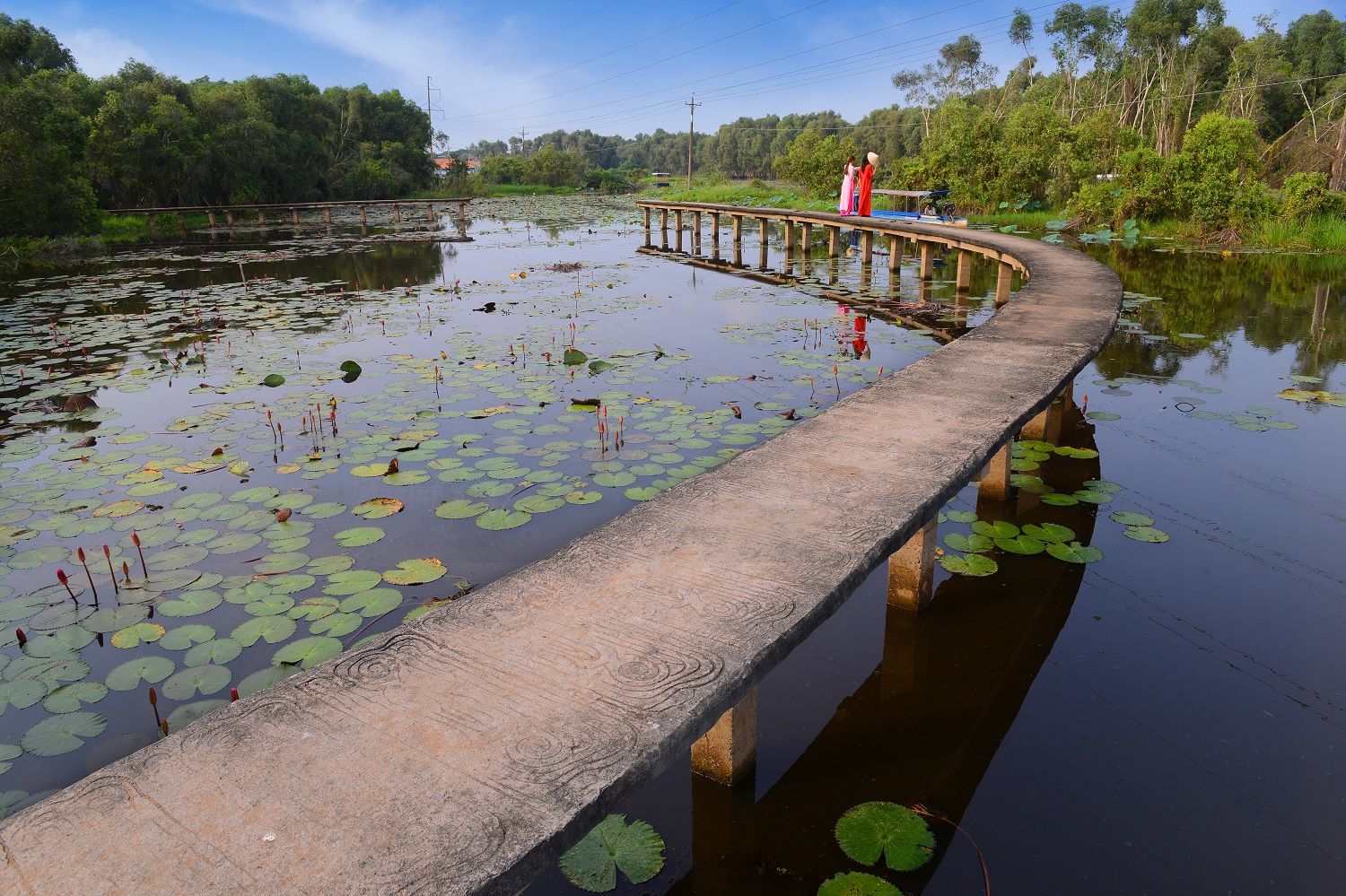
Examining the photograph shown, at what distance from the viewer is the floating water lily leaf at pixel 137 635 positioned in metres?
2.83

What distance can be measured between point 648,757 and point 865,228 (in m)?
13.1

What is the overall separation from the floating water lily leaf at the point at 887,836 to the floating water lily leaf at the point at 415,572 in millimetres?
1952

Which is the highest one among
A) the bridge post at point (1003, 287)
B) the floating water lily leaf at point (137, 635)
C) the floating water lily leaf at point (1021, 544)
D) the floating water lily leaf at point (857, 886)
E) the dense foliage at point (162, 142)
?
the dense foliage at point (162, 142)

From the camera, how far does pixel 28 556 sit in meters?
3.46

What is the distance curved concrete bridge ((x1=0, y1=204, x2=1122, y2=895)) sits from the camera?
1344 mm

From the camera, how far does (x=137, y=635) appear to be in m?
2.88

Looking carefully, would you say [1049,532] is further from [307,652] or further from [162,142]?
[162,142]

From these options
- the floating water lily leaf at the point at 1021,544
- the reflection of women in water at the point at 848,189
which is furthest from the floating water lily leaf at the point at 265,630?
the reflection of women in water at the point at 848,189

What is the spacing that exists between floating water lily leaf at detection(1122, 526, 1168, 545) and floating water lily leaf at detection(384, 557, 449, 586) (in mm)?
3223

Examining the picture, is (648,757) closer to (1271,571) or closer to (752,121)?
(1271,571)

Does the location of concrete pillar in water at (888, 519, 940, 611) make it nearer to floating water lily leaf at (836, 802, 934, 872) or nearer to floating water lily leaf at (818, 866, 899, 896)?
floating water lily leaf at (836, 802, 934, 872)

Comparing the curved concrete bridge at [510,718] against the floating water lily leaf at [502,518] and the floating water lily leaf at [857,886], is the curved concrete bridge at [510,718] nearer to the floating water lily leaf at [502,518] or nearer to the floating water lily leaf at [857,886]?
the floating water lily leaf at [857,886]

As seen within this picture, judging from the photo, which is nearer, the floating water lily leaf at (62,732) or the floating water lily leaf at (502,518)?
the floating water lily leaf at (62,732)

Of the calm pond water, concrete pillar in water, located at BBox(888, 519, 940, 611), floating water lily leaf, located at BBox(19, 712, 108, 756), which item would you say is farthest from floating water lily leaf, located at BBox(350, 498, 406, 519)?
concrete pillar in water, located at BBox(888, 519, 940, 611)
